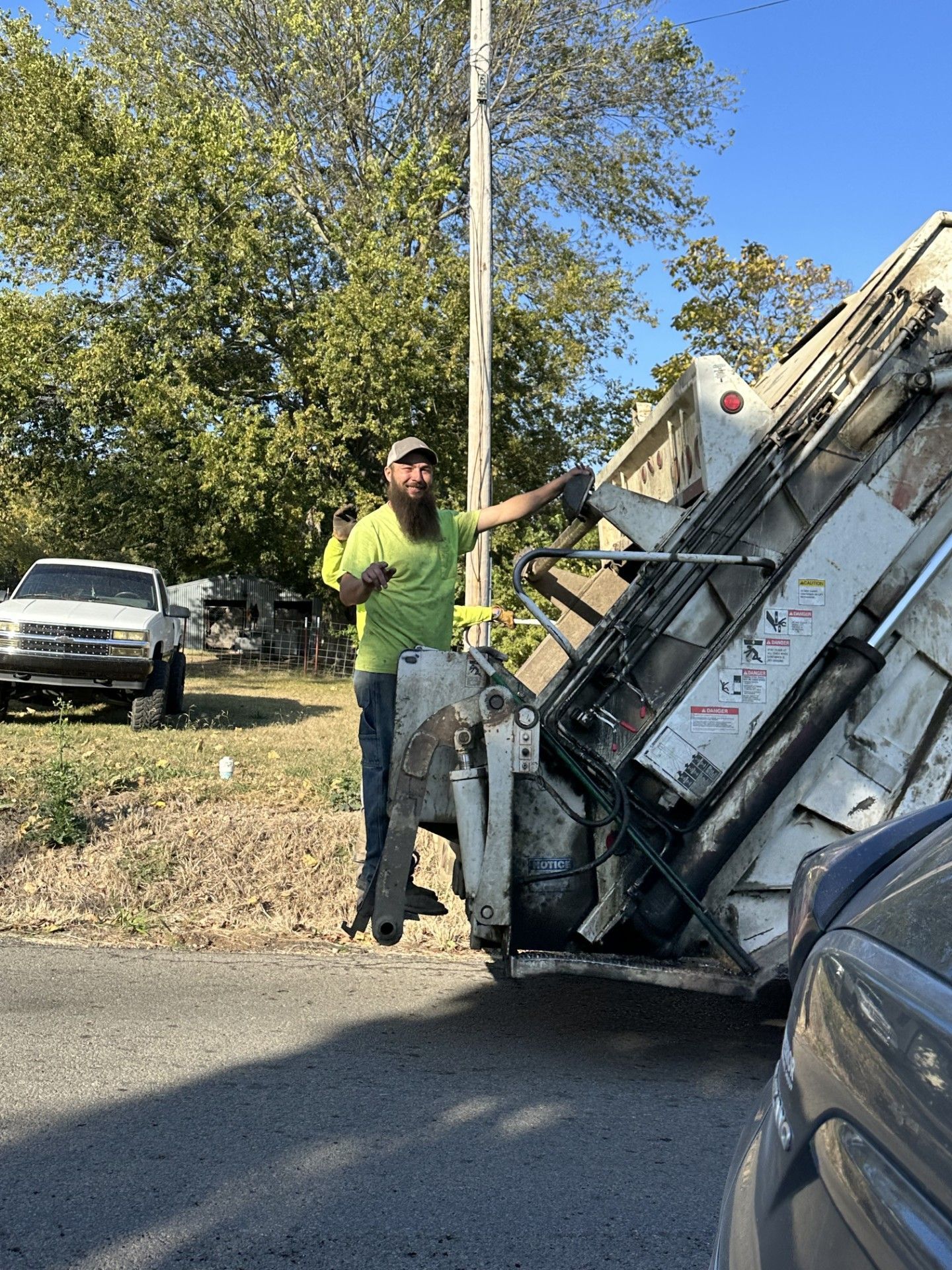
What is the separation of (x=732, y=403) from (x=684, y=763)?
1440mm

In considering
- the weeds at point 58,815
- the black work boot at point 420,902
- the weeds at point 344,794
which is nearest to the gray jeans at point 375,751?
the black work boot at point 420,902

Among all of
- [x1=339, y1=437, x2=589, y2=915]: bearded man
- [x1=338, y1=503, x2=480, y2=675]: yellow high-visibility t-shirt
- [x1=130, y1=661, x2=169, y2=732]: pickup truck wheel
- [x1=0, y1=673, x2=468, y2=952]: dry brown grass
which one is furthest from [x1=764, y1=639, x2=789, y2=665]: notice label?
[x1=130, y1=661, x2=169, y2=732]: pickup truck wheel

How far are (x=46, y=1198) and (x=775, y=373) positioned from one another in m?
4.75

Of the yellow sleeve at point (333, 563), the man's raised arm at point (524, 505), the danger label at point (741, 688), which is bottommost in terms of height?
the danger label at point (741, 688)

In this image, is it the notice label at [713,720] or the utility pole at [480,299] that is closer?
the notice label at [713,720]

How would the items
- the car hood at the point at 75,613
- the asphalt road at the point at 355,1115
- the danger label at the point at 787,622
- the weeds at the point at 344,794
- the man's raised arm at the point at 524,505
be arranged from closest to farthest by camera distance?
1. the asphalt road at the point at 355,1115
2. the danger label at the point at 787,622
3. the man's raised arm at the point at 524,505
4. the weeds at the point at 344,794
5. the car hood at the point at 75,613

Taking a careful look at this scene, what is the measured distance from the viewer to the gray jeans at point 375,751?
4.94 meters

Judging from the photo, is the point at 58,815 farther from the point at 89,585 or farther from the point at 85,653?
the point at 89,585

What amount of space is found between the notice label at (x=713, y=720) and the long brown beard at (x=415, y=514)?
143 cm

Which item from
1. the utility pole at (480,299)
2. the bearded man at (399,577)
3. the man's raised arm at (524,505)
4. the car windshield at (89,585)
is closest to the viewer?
the man's raised arm at (524,505)

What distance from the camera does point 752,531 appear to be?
4840mm

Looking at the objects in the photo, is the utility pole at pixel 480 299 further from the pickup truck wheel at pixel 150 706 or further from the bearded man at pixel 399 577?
the pickup truck wheel at pixel 150 706

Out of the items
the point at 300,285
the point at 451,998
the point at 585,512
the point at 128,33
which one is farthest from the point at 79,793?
the point at 128,33

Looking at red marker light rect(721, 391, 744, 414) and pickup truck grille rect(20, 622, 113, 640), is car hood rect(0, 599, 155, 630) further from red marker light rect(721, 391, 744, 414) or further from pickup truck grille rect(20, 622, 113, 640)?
red marker light rect(721, 391, 744, 414)
